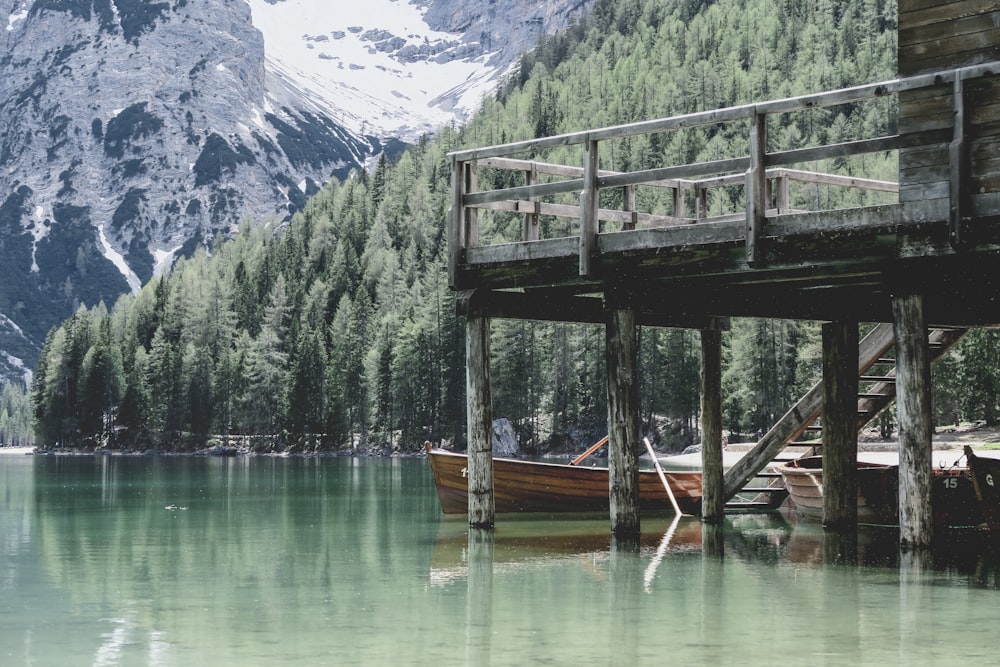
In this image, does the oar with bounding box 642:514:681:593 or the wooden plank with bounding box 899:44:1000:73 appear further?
the oar with bounding box 642:514:681:593

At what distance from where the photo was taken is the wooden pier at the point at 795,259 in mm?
15789

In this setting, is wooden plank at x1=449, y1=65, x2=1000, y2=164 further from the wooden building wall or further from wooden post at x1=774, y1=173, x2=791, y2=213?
wooden post at x1=774, y1=173, x2=791, y2=213

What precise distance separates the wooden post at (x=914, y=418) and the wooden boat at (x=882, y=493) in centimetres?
205

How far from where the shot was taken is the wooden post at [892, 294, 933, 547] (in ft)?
53.0

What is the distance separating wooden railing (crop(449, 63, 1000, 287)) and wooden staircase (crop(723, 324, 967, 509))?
246cm

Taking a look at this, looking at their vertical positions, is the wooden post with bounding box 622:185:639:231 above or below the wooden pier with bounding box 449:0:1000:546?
above

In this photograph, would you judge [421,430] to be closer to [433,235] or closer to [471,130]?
[433,235]

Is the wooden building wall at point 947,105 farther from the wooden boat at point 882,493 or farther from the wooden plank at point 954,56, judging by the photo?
the wooden boat at point 882,493

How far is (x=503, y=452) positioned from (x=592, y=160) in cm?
8576

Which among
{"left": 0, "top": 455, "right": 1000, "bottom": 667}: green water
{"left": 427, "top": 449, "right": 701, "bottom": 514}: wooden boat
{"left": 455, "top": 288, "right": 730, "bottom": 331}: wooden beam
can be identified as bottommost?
{"left": 0, "top": 455, "right": 1000, "bottom": 667}: green water

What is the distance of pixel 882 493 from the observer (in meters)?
22.4

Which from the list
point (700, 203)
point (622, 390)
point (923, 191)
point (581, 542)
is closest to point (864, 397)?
point (700, 203)

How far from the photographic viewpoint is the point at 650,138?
14700cm

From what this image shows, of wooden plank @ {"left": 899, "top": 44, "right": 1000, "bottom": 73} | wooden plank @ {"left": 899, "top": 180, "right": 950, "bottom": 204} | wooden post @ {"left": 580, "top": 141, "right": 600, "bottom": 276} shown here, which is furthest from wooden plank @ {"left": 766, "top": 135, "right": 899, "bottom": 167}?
wooden post @ {"left": 580, "top": 141, "right": 600, "bottom": 276}
